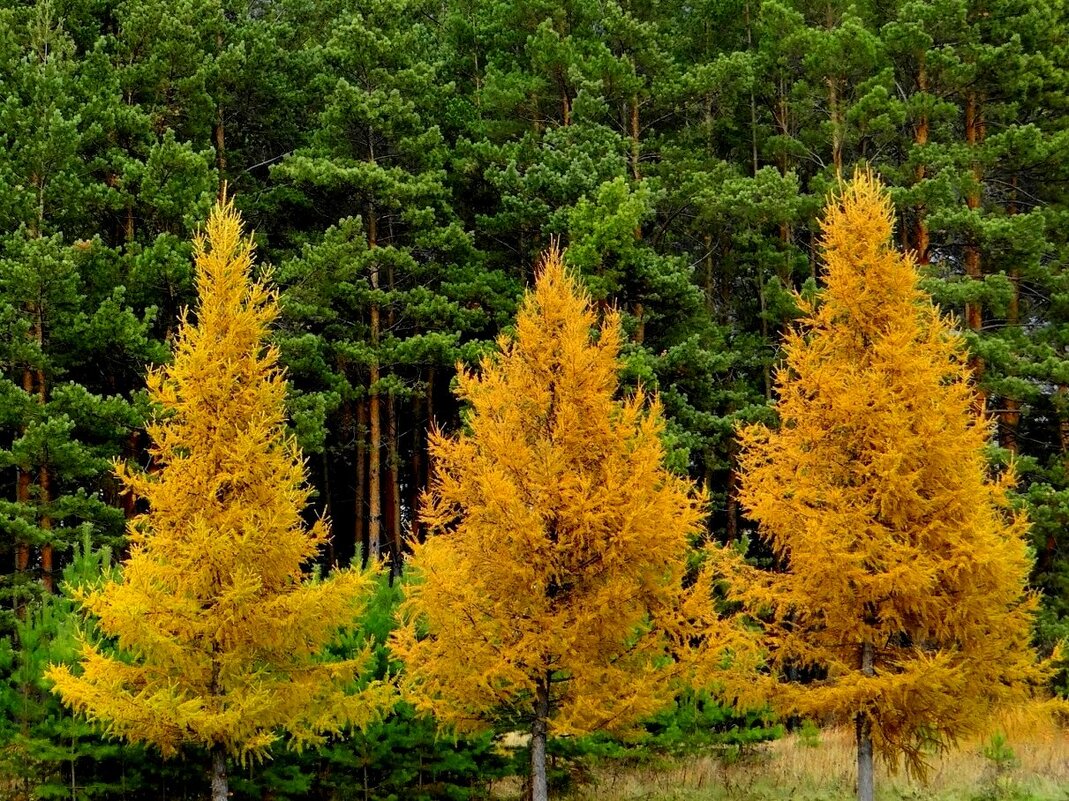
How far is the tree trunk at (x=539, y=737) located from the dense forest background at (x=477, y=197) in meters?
6.80

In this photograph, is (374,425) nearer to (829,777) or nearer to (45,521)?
(45,521)

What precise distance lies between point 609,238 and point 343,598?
12.5 metres

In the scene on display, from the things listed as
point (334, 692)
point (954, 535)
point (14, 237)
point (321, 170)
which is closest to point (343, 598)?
point (334, 692)

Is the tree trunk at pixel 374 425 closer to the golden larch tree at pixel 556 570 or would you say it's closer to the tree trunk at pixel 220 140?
the tree trunk at pixel 220 140

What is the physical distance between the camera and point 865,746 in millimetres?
12711

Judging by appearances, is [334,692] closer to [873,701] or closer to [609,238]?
[873,701]

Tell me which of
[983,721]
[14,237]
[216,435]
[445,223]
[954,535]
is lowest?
[983,721]

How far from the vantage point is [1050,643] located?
1992 centimetres

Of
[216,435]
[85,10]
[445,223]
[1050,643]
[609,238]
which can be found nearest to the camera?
[216,435]

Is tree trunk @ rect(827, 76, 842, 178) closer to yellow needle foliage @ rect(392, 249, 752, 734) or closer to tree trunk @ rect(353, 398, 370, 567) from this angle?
tree trunk @ rect(353, 398, 370, 567)

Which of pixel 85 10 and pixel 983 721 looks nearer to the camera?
pixel 983 721

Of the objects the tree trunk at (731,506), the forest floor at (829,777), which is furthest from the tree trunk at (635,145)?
the forest floor at (829,777)

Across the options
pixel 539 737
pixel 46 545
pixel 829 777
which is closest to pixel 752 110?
pixel 829 777

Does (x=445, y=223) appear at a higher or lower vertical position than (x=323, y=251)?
higher
